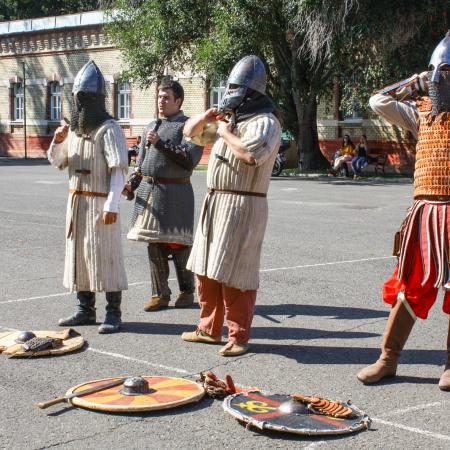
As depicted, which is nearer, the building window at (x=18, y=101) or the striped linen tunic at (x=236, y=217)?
the striped linen tunic at (x=236, y=217)

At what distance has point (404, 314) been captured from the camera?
18.9 ft

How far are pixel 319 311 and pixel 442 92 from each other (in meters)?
2.94

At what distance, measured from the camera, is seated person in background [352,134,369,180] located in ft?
98.0

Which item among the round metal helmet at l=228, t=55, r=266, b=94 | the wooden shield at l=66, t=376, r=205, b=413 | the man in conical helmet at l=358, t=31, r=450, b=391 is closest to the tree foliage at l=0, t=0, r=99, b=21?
the round metal helmet at l=228, t=55, r=266, b=94

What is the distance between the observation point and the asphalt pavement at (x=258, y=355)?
15.9 feet

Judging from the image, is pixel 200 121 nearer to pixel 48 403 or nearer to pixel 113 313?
pixel 113 313

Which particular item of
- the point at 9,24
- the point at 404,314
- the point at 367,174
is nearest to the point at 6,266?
the point at 404,314

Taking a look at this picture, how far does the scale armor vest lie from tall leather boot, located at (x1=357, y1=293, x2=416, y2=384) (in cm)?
67

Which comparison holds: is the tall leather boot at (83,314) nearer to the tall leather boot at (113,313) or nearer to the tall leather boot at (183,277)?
the tall leather boot at (113,313)

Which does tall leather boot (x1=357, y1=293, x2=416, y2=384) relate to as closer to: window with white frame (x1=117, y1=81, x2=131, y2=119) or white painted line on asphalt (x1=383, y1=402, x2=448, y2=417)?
white painted line on asphalt (x1=383, y1=402, x2=448, y2=417)

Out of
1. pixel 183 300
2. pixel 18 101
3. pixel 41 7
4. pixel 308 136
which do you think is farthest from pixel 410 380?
pixel 41 7

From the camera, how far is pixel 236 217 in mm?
6504

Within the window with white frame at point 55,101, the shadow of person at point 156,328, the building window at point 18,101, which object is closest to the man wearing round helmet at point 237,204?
the shadow of person at point 156,328

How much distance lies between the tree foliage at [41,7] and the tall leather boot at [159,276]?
2174 inches
